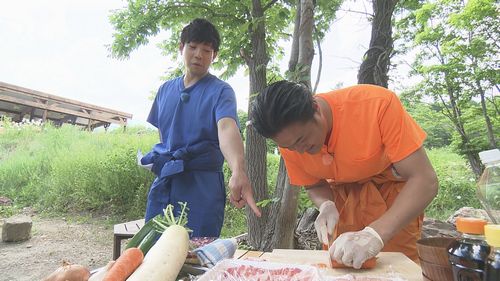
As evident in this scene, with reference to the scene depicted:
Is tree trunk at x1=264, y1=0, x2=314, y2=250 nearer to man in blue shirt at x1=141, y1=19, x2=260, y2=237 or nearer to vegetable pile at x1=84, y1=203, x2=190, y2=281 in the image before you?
man in blue shirt at x1=141, y1=19, x2=260, y2=237

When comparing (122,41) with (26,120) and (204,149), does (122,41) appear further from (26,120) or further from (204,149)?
(26,120)

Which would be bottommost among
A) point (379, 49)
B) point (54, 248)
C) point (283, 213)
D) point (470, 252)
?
point (54, 248)

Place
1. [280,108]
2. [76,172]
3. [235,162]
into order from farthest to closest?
1. [76,172]
2. [235,162]
3. [280,108]

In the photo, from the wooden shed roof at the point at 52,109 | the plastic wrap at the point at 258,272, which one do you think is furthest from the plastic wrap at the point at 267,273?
the wooden shed roof at the point at 52,109

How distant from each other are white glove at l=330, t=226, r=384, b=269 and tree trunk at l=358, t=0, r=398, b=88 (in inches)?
83.4

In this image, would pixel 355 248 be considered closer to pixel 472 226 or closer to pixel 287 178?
pixel 472 226

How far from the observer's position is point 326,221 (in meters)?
1.65

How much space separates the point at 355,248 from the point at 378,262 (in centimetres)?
16

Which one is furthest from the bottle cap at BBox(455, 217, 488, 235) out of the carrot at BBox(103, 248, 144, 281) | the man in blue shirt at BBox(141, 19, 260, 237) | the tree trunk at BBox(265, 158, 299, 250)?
the tree trunk at BBox(265, 158, 299, 250)

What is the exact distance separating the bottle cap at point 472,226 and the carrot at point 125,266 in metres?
0.88

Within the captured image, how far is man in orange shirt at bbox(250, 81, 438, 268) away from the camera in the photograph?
1.42 meters

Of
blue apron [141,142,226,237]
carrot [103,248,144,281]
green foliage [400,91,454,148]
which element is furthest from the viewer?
green foliage [400,91,454,148]

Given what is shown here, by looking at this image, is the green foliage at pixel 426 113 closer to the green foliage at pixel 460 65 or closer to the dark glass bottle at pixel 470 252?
the green foliage at pixel 460 65

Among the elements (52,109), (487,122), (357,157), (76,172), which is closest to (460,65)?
(487,122)
